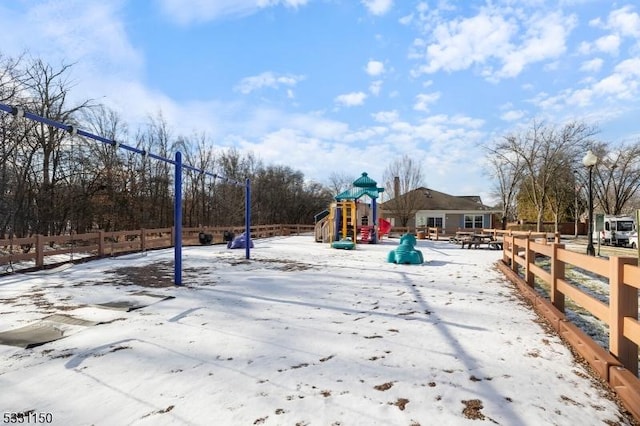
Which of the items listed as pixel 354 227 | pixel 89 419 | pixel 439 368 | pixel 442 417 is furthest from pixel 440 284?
pixel 354 227

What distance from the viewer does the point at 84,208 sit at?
71.4 ft

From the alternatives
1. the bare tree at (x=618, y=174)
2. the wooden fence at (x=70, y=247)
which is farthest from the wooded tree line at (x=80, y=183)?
the bare tree at (x=618, y=174)

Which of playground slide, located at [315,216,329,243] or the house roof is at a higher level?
the house roof

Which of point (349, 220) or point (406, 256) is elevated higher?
point (349, 220)

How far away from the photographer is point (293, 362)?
368cm

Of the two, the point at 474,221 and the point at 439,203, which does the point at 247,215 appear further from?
the point at 474,221

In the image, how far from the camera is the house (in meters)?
38.2

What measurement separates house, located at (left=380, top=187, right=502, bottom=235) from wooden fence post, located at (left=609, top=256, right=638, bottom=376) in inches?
1366

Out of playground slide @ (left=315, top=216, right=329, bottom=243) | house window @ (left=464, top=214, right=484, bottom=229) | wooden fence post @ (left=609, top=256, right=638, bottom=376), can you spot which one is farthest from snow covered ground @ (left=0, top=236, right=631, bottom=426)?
→ house window @ (left=464, top=214, right=484, bottom=229)

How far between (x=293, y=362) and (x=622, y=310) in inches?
115

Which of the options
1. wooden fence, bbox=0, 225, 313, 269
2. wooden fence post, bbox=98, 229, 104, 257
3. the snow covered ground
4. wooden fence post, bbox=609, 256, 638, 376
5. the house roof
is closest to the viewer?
the snow covered ground

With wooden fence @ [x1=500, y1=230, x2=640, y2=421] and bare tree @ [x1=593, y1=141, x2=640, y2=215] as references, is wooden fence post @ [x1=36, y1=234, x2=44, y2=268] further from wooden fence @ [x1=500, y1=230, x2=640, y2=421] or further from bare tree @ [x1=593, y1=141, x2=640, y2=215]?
bare tree @ [x1=593, y1=141, x2=640, y2=215]

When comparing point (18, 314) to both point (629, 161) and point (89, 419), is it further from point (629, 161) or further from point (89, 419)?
point (629, 161)

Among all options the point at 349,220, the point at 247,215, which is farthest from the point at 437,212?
the point at 247,215
